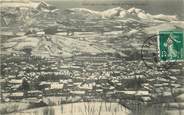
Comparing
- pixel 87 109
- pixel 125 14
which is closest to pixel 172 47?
pixel 125 14

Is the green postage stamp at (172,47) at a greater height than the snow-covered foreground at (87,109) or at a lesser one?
greater

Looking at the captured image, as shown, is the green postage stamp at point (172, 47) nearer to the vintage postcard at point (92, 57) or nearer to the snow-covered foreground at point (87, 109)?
the vintage postcard at point (92, 57)

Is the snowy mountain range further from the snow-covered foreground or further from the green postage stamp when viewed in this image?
the snow-covered foreground

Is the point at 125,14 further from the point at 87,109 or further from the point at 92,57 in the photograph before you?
the point at 87,109

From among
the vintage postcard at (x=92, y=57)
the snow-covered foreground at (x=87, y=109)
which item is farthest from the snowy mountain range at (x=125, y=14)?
the snow-covered foreground at (x=87, y=109)

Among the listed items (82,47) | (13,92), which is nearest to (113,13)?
(82,47)

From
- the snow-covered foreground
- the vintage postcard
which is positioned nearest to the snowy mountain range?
the vintage postcard

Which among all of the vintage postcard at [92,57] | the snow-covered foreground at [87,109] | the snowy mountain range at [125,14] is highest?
the snowy mountain range at [125,14]
